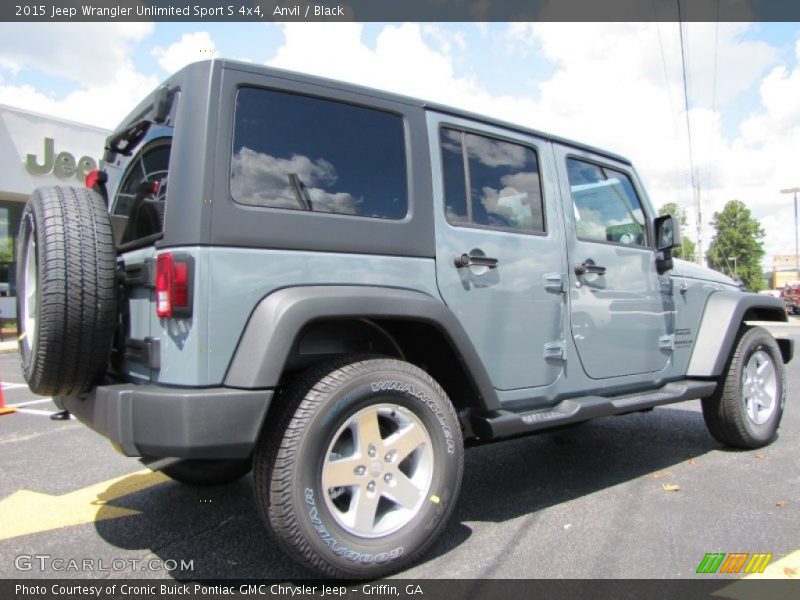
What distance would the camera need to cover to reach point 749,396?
15.1 feet

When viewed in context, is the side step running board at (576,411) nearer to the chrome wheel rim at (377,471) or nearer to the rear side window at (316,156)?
the chrome wheel rim at (377,471)

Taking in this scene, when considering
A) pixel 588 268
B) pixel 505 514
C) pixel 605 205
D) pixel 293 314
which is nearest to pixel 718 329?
pixel 605 205

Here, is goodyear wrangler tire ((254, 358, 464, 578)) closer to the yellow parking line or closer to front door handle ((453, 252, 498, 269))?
front door handle ((453, 252, 498, 269))

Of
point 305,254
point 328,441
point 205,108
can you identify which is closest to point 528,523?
point 328,441

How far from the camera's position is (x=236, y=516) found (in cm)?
328

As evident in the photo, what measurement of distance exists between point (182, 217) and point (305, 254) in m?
0.49

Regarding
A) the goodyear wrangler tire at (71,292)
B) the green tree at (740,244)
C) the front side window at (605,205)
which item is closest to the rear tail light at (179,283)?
the goodyear wrangler tire at (71,292)

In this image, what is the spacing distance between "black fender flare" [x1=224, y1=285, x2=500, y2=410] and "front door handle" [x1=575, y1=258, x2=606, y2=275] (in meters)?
1.15

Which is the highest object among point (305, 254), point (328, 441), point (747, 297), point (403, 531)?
point (305, 254)

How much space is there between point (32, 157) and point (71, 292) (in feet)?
57.0

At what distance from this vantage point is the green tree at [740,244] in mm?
60812

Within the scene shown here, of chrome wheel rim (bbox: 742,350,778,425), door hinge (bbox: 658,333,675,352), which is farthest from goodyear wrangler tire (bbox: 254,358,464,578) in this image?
chrome wheel rim (bbox: 742,350,778,425)

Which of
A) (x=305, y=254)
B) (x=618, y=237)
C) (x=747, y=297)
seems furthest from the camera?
(x=747, y=297)

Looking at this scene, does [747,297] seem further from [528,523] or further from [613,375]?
[528,523]
